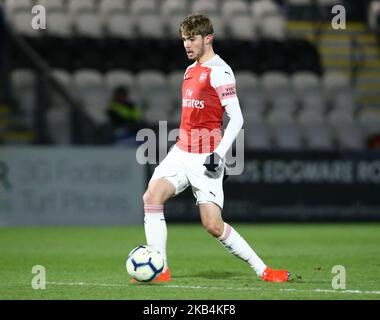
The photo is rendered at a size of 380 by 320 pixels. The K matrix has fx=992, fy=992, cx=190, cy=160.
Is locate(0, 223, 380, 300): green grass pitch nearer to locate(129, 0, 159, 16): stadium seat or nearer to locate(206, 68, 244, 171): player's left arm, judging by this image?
locate(206, 68, 244, 171): player's left arm

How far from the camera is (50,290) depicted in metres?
8.07

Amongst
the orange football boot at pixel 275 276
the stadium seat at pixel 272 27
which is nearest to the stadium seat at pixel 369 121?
the stadium seat at pixel 272 27

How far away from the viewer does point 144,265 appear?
332 inches

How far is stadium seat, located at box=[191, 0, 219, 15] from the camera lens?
70.9ft

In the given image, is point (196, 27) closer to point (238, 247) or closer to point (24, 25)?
point (238, 247)

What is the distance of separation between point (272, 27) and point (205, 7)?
153 cm

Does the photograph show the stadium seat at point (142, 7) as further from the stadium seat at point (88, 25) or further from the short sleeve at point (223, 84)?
the short sleeve at point (223, 84)

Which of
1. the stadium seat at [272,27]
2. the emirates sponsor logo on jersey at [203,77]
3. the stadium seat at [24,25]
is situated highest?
the stadium seat at [272,27]

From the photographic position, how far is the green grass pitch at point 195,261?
7.99 meters

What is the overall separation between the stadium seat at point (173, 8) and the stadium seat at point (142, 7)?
176 millimetres

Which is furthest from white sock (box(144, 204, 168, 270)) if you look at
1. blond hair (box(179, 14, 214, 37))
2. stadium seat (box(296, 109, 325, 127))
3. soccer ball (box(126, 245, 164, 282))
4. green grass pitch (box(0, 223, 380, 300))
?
stadium seat (box(296, 109, 325, 127))

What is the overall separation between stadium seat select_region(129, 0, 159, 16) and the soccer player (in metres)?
12.5

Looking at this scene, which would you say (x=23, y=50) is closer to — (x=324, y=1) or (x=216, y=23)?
(x=216, y=23)

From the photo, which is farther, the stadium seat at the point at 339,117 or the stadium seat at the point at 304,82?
the stadium seat at the point at 304,82
